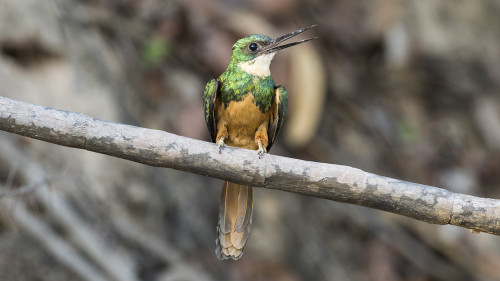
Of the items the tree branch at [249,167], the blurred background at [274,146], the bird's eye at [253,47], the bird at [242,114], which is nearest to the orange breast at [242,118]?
the bird at [242,114]

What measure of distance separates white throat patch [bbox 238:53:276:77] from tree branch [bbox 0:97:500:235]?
64 cm

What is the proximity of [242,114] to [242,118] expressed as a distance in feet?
0.05

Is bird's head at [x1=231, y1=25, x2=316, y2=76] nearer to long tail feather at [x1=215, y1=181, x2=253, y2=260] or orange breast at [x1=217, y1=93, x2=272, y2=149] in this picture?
orange breast at [x1=217, y1=93, x2=272, y2=149]

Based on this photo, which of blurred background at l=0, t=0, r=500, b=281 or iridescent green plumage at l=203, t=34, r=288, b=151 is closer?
iridescent green plumage at l=203, t=34, r=288, b=151

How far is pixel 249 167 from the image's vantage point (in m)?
1.79

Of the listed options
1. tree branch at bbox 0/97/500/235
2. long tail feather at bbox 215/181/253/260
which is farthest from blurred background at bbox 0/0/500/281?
tree branch at bbox 0/97/500/235

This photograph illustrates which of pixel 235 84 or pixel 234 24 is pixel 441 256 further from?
pixel 235 84

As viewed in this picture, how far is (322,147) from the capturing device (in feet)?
13.9

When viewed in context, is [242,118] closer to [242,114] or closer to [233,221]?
[242,114]

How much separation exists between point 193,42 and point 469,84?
2.34 meters

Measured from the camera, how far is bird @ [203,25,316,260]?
7.29 feet

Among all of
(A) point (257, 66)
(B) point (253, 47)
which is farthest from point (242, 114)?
(B) point (253, 47)

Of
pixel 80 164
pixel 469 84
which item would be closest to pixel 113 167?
pixel 80 164

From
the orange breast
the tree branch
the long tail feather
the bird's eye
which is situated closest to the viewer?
the tree branch
